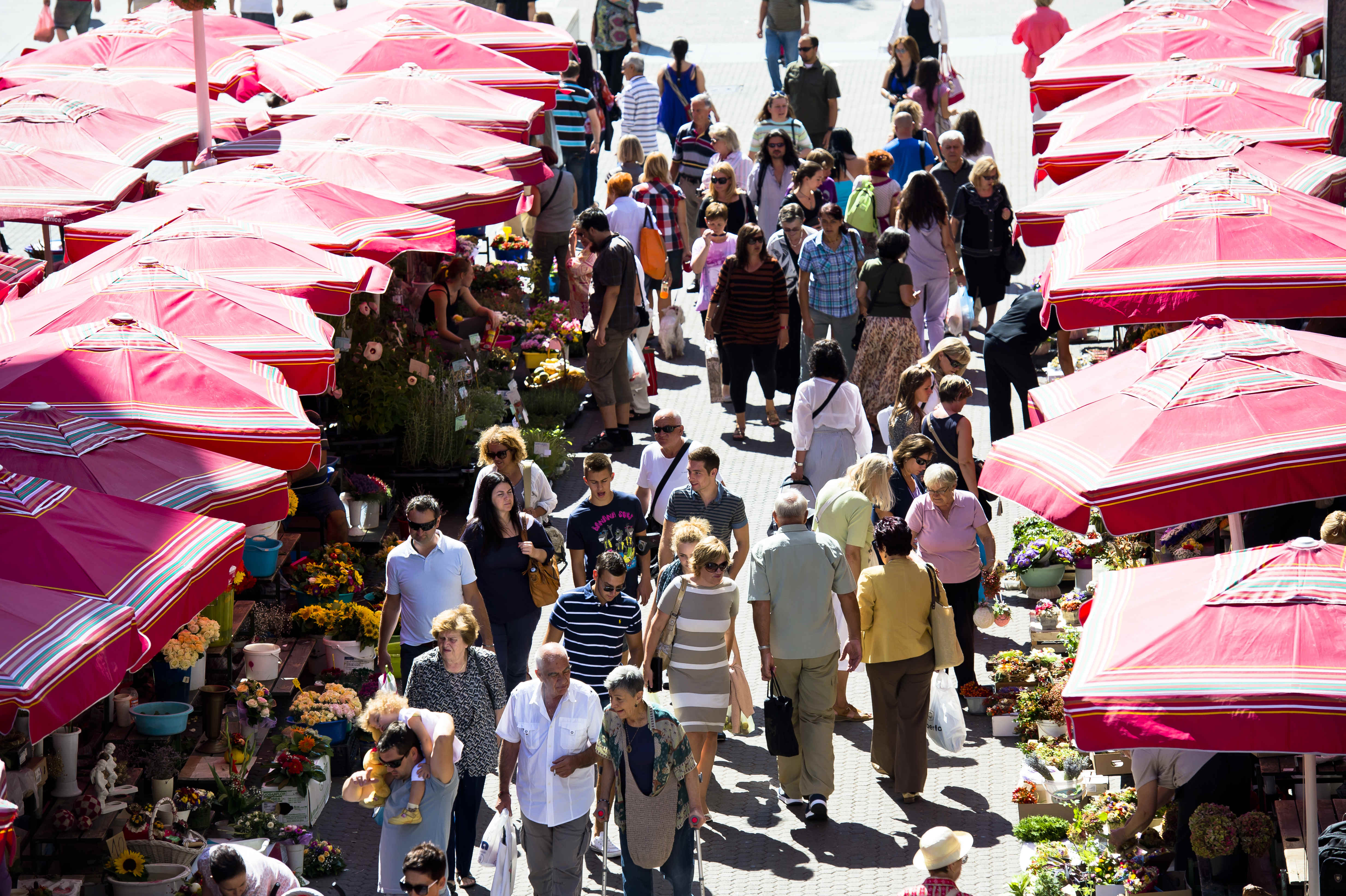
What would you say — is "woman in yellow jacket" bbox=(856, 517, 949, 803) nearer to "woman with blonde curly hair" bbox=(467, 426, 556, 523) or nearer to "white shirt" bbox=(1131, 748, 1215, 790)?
"white shirt" bbox=(1131, 748, 1215, 790)

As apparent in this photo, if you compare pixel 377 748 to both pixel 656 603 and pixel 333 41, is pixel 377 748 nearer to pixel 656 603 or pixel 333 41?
pixel 656 603

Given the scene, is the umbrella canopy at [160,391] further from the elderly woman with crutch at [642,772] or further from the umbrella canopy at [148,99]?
the umbrella canopy at [148,99]

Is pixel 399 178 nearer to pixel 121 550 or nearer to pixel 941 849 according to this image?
pixel 121 550

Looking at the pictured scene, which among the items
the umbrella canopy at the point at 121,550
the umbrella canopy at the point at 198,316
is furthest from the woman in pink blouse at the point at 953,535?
the umbrella canopy at the point at 121,550

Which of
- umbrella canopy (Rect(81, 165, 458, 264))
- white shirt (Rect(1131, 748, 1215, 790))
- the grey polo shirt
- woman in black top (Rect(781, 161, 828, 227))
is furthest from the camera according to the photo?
woman in black top (Rect(781, 161, 828, 227))

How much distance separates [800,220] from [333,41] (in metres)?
5.14

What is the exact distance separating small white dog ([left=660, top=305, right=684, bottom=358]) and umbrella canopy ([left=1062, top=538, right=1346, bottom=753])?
10.8m

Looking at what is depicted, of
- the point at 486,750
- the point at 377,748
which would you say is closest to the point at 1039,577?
the point at 486,750

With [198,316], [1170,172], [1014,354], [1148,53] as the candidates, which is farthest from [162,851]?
[1148,53]

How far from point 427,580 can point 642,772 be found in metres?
2.07

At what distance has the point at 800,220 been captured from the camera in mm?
14844

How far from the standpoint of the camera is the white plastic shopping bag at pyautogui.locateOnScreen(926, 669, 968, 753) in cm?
982

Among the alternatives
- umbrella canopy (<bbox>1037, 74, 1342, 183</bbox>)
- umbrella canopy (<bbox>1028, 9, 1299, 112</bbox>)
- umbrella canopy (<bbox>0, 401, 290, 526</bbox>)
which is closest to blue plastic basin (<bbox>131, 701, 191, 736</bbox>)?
umbrella canopy (<bbox>0, 401, 290, 526</bbox>)

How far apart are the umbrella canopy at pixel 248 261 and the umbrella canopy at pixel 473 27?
Answer: 6.90 meters
